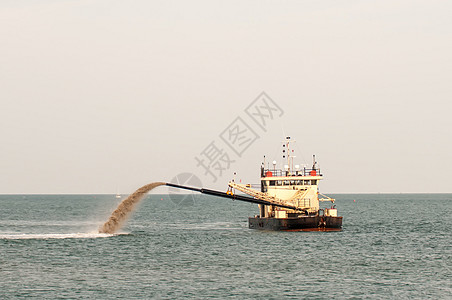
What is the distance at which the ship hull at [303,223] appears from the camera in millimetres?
76500

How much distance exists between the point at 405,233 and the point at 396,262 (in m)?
32.9

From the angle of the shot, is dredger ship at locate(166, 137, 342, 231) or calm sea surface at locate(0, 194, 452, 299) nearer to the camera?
calm sea surface at locate(0, 194, 452, 299)

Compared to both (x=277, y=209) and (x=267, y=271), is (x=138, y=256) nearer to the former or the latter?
(x=267, y=271)

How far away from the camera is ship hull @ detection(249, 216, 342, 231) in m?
76.5

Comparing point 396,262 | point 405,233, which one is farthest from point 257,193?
point 396,262

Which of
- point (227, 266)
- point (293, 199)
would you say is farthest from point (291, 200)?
point (227, 266)

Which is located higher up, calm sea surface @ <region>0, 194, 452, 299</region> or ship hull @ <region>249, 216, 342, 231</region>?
ship hull @ <region>249, 216, 342, 231</region>

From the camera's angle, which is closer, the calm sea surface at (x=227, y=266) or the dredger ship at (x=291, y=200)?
the calm sea surface at (x=227, y=266)

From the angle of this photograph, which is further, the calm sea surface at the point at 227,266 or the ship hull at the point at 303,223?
the ship hull at the point at 303,223

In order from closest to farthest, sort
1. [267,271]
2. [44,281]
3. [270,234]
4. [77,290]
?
[77,290]
[44,281]
[267,271]
[270,234]

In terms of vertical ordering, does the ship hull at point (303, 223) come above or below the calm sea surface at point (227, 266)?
above

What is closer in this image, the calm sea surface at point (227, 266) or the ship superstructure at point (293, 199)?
the calm sea surface at point (227, 266)

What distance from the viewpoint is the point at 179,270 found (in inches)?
1930

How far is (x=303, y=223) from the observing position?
76625mm
